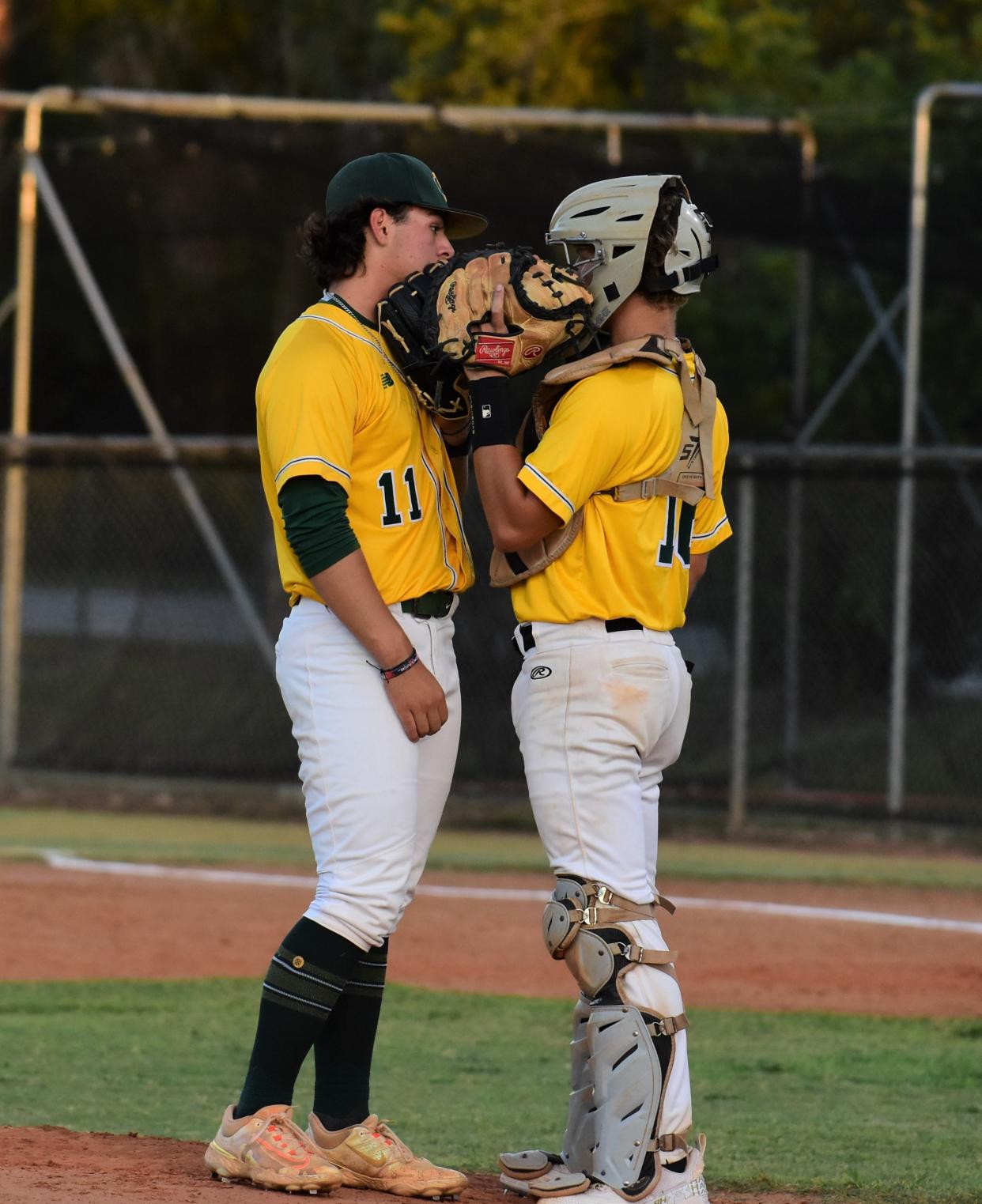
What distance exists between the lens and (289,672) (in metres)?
4.25

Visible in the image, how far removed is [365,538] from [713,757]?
26.7 ft

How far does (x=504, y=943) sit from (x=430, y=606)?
4.35m

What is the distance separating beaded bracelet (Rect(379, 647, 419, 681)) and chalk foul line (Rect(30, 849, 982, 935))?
5417 millimetres

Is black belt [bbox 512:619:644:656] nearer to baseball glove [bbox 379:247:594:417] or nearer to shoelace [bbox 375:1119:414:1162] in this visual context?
baseball glove [bbox 379:247:594:417]

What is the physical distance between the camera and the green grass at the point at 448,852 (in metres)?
10.5

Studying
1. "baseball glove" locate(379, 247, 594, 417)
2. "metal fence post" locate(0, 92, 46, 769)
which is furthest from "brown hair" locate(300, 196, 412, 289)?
"metal fence post" locate(0, 92, 46, 769)

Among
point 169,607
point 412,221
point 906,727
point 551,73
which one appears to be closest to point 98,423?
point 169,607

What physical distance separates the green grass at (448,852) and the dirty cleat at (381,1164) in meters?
5.99

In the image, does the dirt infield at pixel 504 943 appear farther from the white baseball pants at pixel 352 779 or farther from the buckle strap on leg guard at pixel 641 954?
the white baseball pants at pixel 352 779

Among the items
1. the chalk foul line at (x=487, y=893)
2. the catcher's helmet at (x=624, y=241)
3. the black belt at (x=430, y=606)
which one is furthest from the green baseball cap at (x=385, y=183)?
the chalk foul line at (x=487, y=893)

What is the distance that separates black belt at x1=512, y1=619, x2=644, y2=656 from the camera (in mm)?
4129

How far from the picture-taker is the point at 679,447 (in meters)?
4.23

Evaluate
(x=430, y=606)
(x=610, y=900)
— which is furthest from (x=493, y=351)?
(x=610, y=900)

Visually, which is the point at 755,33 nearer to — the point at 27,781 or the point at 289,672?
the point at 27,781
